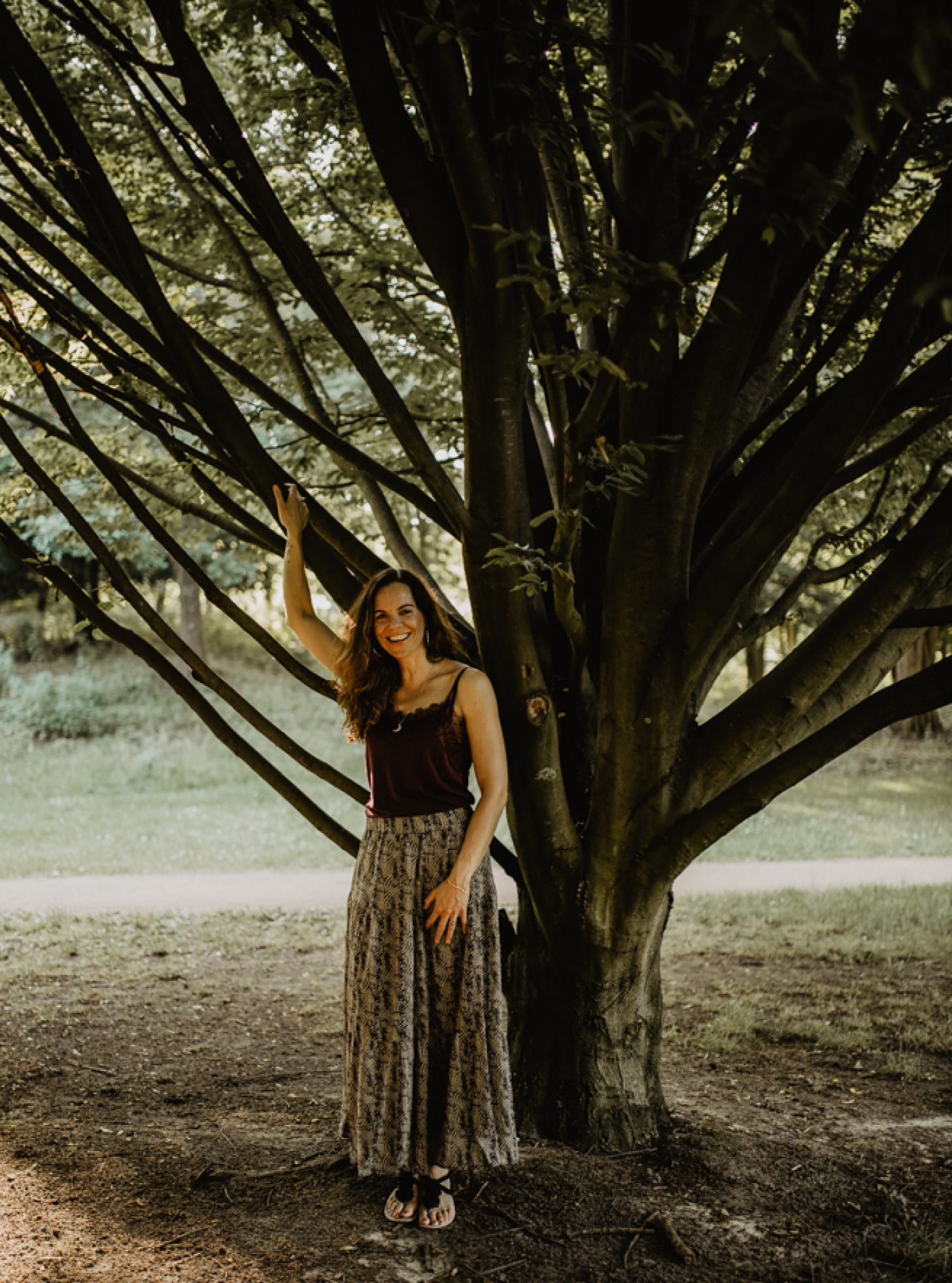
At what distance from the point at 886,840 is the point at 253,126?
10.5 metres

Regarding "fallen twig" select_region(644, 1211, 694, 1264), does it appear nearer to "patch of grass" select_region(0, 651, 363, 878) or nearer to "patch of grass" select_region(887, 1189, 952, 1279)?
"patch of grass" select_region(887, 1189, 952, 1279)

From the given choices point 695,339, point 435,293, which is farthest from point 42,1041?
point 695,339

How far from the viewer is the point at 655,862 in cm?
330

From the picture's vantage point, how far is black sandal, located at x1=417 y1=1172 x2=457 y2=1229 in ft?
9.98

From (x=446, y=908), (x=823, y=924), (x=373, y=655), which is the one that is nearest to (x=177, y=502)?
(x=373, y=655)

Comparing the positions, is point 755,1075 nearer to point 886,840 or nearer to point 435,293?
point 435,293

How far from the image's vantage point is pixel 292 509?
3.52 m

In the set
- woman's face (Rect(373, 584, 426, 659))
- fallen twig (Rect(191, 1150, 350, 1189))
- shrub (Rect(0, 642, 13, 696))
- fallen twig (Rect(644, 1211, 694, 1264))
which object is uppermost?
shrub (Rect(0, 642, 13, 696))

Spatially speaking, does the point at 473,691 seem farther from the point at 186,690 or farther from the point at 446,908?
the point at 186,690

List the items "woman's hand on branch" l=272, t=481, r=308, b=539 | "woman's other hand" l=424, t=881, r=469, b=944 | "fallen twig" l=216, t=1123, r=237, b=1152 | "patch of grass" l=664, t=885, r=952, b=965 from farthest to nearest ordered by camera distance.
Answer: "patch of grass" l=664, t=885, r=952, b=965 < "fallen twig" l=216, t=1123, r=237, b=1152 < "woman's hand on branch" l=272, t=481, r=308, b=539 < "woman's other hand" l=424, t=881, r=469, b=944

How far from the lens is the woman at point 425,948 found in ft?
10.0

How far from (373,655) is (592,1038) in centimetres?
156

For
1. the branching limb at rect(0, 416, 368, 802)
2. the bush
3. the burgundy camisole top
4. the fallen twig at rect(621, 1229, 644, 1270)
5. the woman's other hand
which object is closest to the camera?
the fallen twig at rect(621, 1229, 644, 1270)

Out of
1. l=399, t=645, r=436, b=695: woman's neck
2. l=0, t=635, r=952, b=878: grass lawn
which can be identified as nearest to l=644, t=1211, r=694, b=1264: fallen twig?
l=399, t=645, r=436, b=695: woman's neck
